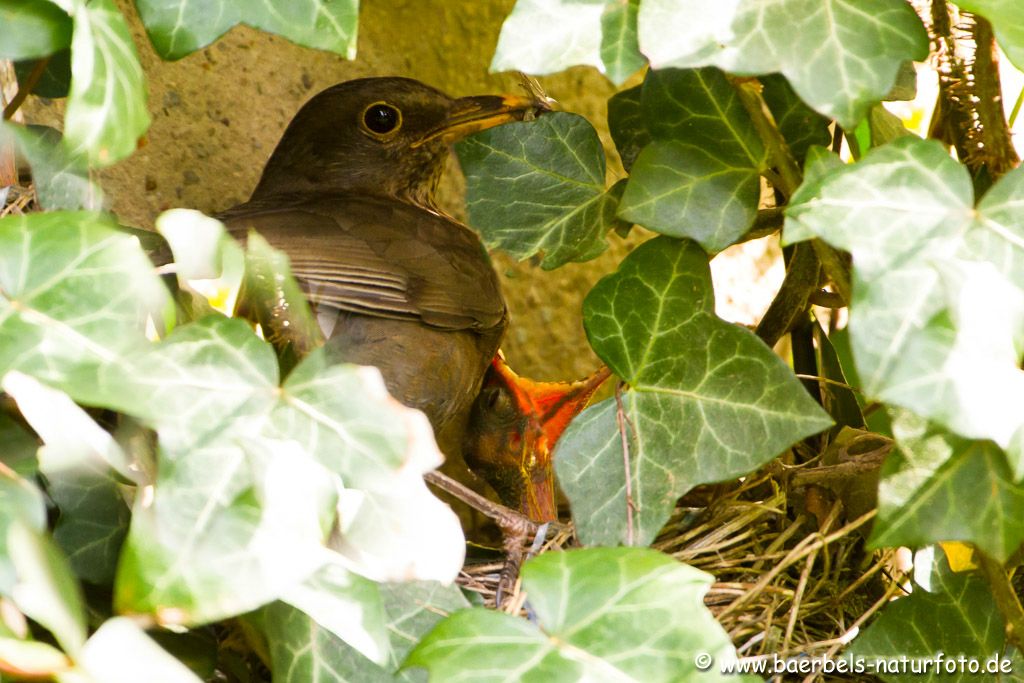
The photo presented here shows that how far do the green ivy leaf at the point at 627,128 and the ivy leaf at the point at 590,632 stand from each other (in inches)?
26.6

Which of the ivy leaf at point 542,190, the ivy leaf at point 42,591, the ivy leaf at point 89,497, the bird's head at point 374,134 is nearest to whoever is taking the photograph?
the ivy leaf at point 42,591

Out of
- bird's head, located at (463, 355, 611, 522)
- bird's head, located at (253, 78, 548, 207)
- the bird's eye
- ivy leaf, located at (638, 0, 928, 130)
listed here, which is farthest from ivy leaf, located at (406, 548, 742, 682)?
the bird's eye

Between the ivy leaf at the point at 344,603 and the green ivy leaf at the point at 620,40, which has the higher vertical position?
the green ivy leaf at the point at 620,40

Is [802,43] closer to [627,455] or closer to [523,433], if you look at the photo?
[627,455]

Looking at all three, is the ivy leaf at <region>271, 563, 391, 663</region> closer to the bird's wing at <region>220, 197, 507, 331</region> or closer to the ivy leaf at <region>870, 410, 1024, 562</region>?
the ivy leaf at <region>870, 410, 1024, 562</region>

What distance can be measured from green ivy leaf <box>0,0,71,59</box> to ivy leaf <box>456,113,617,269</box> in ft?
2.11

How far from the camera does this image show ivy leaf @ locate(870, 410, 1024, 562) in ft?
3.86

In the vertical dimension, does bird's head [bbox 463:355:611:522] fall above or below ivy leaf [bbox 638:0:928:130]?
below

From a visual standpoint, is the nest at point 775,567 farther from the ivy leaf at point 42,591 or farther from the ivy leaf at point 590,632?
the ivy leaf at point 42,591

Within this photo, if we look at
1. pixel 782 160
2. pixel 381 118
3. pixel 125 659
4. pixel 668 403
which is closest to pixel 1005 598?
pixel 668 403

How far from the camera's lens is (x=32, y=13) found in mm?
1152

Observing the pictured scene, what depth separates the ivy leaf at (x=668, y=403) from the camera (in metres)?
1.30

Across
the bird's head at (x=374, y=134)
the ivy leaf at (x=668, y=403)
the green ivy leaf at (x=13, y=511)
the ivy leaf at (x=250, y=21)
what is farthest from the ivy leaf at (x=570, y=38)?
the bird's head at (x=374, y=134)

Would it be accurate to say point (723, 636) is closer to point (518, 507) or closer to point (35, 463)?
point (35, 463)
